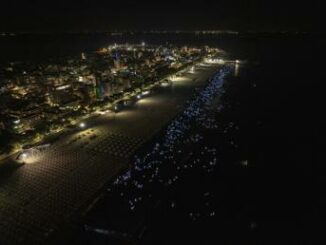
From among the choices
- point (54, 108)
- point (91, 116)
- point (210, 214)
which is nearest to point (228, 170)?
point (210, 214)

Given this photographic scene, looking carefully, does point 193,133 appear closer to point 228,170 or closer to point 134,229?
point 228,170

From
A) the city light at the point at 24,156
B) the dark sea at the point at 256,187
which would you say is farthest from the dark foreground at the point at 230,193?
the city light at the point at 24,156

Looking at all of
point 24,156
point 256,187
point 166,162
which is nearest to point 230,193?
point 256,187

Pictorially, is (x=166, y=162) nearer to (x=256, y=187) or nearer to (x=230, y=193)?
(x=230, y=193)

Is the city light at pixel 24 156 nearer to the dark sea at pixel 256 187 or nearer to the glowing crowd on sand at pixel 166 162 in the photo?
the glowing crowd on sand at pixel 166 162

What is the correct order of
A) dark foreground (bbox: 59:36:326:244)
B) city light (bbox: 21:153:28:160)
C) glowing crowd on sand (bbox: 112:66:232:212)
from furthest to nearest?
1. city light (bbox: 21:153:28:160)
2. glowing crowd on sand (bbox: 112:66:232:212)
3. dark foreground (bbox: 59:36:326:244)

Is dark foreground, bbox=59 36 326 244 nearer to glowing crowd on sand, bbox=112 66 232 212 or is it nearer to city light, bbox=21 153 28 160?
glowing crowd on sand, bbox=112 66 232 212

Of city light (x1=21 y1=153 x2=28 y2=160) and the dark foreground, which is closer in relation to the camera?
the dark foreground

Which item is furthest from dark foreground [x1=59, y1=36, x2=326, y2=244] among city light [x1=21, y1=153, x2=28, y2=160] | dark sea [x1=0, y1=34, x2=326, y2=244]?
city light [x1=21, y1=153, x2=28, y2=160]
